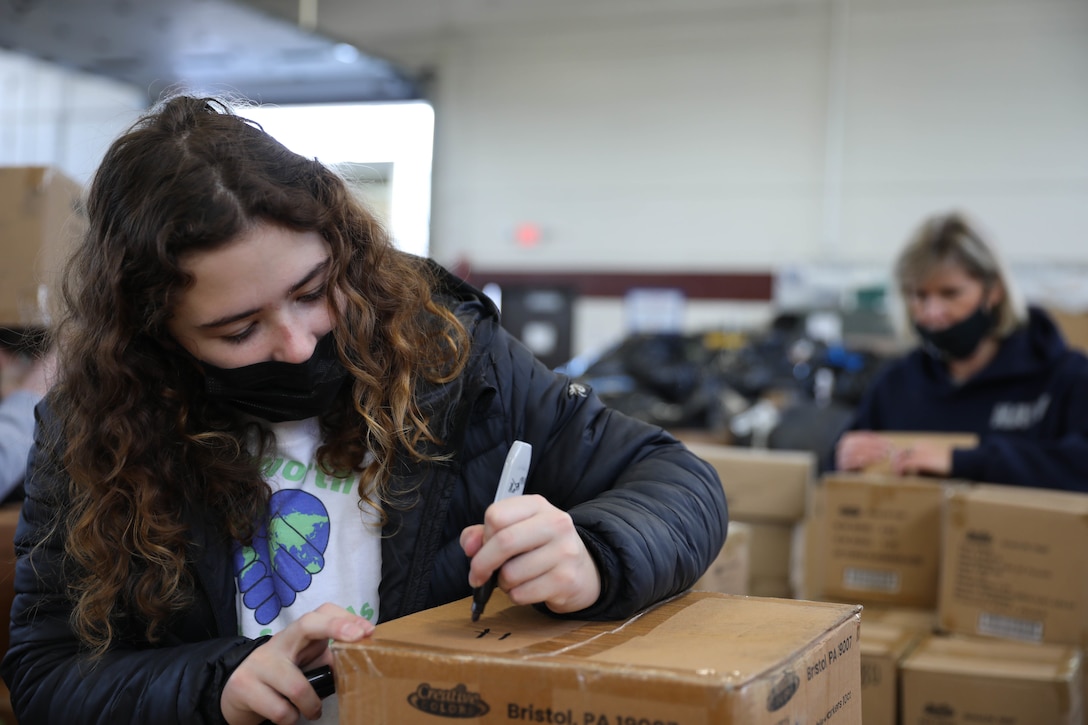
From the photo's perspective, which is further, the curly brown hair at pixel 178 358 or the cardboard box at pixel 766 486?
the cardboard box at pixel 766 486

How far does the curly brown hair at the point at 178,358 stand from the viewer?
1.03 m

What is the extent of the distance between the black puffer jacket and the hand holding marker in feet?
0.24

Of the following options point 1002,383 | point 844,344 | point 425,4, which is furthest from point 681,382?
point 425,4

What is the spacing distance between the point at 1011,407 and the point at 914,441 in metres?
0.34

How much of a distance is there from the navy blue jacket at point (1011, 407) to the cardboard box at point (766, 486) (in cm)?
38

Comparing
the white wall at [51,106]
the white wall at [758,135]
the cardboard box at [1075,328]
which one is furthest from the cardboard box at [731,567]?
the white wall at [51,106]

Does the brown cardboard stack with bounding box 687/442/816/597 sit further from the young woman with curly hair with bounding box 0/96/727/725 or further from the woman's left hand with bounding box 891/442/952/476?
the young woman with curly hair with bounding box 0/96/727/725

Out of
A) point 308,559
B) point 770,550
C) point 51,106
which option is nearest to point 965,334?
point 770,550

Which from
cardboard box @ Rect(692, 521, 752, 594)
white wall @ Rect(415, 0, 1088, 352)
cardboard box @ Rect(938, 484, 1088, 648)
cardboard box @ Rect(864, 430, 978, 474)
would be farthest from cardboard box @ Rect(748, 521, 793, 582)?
white wall @ Rect(415, 0, 1088, 352)

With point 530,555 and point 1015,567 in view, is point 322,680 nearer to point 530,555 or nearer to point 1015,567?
point 530,555

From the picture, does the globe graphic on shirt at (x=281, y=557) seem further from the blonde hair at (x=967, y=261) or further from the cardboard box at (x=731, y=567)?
the blonde hair at (x=967, y=261)

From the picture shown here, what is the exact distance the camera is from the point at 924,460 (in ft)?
7.59

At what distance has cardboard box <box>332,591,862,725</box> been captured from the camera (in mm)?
664

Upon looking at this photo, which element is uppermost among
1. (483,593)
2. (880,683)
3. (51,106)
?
(51,106)
